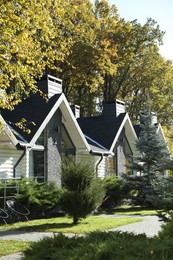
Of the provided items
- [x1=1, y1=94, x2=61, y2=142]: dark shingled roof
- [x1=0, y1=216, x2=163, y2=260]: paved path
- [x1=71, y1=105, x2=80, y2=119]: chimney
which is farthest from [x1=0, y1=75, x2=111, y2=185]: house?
[x1=71, y1=105, x2=80, y2=119]: chimney

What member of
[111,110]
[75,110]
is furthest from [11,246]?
[75,110]

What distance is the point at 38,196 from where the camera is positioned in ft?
52.7

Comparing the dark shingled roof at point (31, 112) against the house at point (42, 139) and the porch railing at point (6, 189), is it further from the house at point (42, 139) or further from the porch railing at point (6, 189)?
the porch railing at point (6, 189)

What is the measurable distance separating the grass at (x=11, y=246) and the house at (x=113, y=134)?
15311mm

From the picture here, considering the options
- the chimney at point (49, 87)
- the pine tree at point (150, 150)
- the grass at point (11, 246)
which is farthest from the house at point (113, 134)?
the grass at point (11, 246)

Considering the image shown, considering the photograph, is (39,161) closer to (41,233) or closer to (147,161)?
(147,161)

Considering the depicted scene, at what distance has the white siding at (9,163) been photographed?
17.8 meters

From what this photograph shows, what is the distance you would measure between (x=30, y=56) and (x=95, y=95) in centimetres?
3259

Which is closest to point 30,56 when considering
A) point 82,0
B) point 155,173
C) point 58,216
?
point 58,216

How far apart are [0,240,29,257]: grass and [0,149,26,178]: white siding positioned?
751 cm

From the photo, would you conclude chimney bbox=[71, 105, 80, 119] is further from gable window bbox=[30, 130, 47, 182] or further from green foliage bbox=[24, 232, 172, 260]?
green foliage bbox=[24, 232, 172, 260]

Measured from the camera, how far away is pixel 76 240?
6434 millimetres

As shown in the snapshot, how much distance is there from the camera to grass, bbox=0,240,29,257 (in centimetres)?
912

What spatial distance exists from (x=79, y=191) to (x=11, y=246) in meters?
4.81
